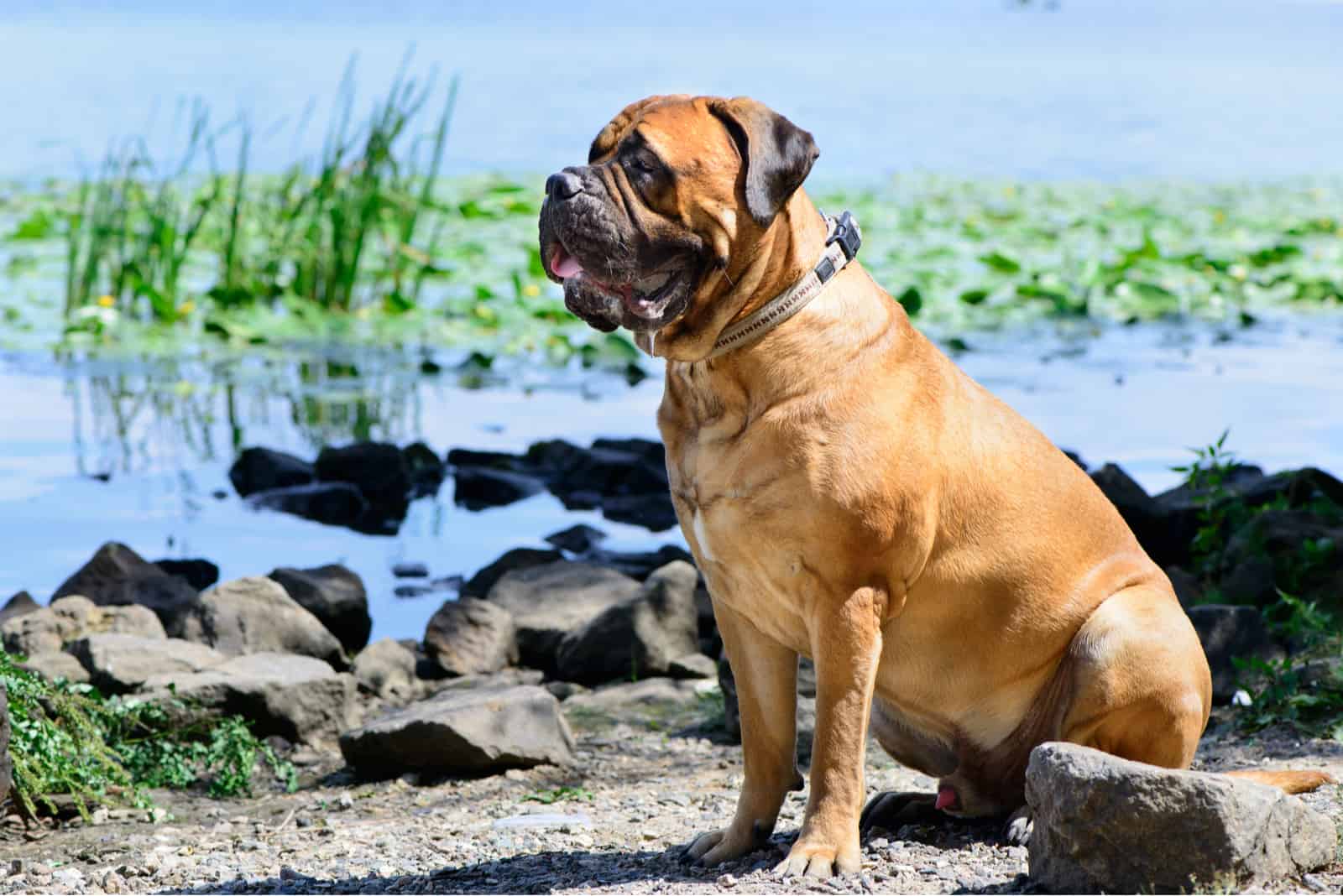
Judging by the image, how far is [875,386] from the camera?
3.94 meters

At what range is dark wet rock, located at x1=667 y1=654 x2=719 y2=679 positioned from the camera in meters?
6.87

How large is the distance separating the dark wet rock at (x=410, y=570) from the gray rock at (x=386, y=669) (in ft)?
4.15

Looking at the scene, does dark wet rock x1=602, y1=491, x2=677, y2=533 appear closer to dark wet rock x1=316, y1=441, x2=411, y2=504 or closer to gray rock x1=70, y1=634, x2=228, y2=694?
dark wet rock x1=316, y1=441, x2=411, y2=504

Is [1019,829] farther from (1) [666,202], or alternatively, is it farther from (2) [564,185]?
(2) [564,185]

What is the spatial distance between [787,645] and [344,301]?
9.53 metres

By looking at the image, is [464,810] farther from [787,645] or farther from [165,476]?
[165,476]

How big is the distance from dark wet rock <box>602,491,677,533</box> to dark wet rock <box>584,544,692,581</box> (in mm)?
643

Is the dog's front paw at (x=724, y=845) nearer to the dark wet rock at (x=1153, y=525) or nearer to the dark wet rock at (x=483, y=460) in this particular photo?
the dark wet rock at (x=1153, y=525)

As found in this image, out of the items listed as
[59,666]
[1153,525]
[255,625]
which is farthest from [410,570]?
[1153,525]

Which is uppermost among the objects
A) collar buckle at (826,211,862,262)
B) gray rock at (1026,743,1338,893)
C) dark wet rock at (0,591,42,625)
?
collar buckle at (826,211,862,262)

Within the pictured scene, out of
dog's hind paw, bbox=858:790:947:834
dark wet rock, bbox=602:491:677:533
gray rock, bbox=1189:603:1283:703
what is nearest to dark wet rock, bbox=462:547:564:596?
dark wet rock, bbox=602:491:677:533

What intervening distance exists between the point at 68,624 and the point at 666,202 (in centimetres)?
394

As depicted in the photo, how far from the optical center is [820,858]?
12.8 feet

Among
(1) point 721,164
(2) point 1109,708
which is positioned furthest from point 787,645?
(1) point 721,164
